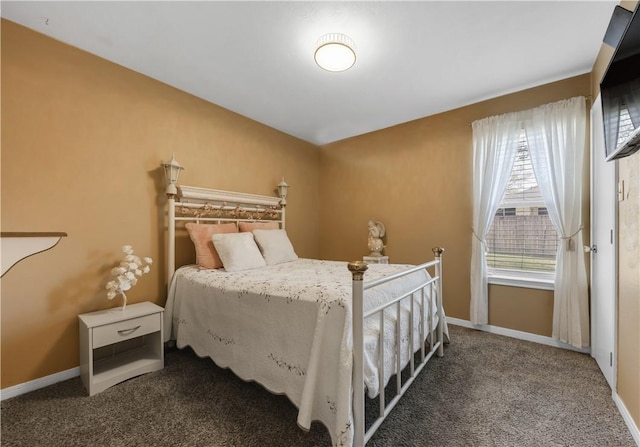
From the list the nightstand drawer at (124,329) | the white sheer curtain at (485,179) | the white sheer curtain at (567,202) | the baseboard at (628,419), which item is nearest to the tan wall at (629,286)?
the baseboard at (628,419)

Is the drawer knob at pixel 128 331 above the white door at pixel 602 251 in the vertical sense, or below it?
below

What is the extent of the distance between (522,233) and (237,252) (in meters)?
2.86

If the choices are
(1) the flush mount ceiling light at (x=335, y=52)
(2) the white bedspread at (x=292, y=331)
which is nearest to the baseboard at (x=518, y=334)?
(2) the white bedspread at (x=292, y=331)

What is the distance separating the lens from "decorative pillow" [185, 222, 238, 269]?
2512mm

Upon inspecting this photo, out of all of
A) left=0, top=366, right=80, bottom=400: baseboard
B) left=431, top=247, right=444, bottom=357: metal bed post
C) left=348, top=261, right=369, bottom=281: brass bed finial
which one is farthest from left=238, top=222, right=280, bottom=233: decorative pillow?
left=348, top=261, right=369, bottom=281: brass bed finial

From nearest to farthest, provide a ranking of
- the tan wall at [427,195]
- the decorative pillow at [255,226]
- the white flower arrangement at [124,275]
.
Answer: the white flower arrangement at [124,275], the tan wall at [427,195], the decorative pillow at [255,226]

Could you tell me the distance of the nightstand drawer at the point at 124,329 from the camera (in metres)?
1.87

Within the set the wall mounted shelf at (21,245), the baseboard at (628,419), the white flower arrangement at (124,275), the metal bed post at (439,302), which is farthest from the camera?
the metal bed post at (439,302)

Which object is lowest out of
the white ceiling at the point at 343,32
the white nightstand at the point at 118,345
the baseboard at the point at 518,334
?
the baseboard at the point at 518,334

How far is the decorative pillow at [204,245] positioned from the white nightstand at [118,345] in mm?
528

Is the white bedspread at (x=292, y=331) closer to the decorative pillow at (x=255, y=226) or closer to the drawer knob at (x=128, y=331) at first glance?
the drawer knob at (x=128, y=331)

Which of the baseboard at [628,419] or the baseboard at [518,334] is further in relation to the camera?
the baseboard at [518,334]

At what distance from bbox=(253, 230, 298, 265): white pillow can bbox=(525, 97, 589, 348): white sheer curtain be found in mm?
2576

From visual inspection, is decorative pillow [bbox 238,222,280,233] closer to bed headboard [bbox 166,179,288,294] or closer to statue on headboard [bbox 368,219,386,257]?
bed headboard [bbox 166,179,288,294]
